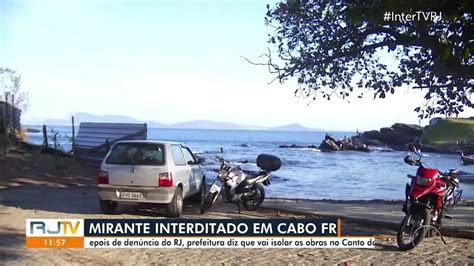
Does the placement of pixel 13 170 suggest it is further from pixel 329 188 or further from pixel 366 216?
pixel 329 188

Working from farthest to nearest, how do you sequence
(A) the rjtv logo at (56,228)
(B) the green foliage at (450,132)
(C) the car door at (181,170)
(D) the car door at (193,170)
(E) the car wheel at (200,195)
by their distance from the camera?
(B) the green foliage at (450,132)
(E) the car wheel at (200,195)
(D) the car door at (193,170)
(C) the car door at (181,170)
(A) the rjtv logo at (56,228)

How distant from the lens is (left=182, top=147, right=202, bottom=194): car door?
10.9 meters

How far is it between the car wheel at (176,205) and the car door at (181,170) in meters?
0.22

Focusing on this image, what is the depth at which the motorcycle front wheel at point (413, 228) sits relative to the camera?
6.92 m

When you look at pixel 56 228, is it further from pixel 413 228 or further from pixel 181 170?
pixel 413 228

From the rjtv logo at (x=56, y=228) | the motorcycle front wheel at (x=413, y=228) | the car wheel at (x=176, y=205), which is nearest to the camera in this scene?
the motorcycle front wheel at (x=413, y=228)

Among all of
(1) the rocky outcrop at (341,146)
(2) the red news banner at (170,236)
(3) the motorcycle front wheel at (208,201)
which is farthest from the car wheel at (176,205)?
(1) the rocky outcrop at (341,146)

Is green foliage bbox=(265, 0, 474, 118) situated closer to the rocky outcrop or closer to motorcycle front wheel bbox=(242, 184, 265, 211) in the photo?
motorcycle front wheel bbox=(242, 184, 265, 211)

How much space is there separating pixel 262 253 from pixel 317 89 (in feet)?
22.4

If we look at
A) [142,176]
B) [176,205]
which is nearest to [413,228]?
[176,205]

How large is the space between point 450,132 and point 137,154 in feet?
221

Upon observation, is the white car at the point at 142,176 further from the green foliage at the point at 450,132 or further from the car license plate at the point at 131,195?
the green foliage at the point at 450,132

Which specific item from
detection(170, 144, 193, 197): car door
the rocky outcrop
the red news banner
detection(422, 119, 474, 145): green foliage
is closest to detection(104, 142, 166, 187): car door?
detection(170, 144, 193, 197): car door

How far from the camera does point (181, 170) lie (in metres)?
9.97
